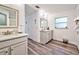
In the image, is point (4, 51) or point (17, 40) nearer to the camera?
point (4, 51)

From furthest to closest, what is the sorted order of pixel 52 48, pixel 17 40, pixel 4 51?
1. pixel 52 48
2. pixel 17 40
3. pixel 4 51

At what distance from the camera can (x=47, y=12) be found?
5.38 feet

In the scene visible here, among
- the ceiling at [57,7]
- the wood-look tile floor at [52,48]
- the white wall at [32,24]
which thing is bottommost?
the wood-look tile floor at [52,48]

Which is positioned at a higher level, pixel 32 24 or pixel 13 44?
pixel 32 24

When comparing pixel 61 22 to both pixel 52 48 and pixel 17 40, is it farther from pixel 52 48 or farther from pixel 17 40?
pixel 17 40

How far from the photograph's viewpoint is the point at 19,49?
1.53 metres

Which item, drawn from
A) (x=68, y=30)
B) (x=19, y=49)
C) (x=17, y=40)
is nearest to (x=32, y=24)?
(x=17, y=40)

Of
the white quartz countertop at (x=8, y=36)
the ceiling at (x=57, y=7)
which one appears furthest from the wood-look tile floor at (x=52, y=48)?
the ceiling at (x=57, y=7)

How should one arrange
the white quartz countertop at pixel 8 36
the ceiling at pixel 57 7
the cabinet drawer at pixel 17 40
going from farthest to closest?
the ceiling at pixel 57 7, the cabinet drawer at pixel 17 40, the white quartz countertop at pixel 8 36

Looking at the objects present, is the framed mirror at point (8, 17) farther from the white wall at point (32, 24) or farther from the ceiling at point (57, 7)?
the ceiling at point (57, 7)

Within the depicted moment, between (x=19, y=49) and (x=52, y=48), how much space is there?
57 cm

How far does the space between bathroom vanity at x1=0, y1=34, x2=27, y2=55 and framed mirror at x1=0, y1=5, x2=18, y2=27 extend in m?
0.20

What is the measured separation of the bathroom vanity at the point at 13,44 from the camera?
4.20 ft

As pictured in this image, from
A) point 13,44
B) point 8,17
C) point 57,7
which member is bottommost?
point 13,44
